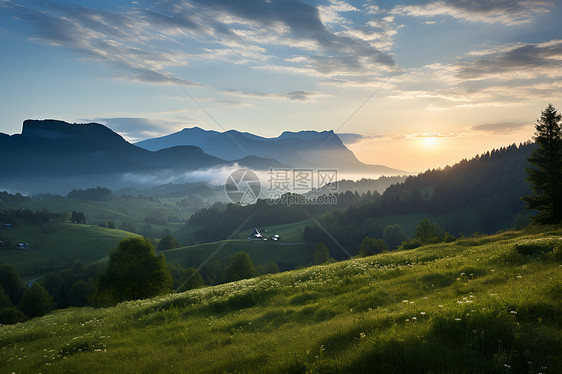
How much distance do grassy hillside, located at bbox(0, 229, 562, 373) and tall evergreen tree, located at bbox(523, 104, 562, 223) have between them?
24218 millimetres

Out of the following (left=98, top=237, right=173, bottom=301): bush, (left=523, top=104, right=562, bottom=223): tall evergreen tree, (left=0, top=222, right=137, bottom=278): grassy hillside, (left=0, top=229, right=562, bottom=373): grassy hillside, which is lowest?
(left=0, top=222, right=137, bottom=278): grassy hillside

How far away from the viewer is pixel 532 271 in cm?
1338

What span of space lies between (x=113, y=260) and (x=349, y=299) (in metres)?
42.1

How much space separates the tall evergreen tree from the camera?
118 ft

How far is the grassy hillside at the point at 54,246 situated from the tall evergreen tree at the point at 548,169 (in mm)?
171167

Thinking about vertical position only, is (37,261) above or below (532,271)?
below

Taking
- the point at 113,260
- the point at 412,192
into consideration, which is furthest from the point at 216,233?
the point at 113,260

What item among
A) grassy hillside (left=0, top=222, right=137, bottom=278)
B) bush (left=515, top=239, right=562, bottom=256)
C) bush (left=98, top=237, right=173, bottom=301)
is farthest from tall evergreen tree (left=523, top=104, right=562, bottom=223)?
grassy hillside (left=0, top=222, right=137, bottom=278)

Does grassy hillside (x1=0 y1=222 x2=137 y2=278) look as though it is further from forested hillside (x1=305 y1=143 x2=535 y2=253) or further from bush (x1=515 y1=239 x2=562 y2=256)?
bush (x1=515 y1=239 x2=562 y2=256)

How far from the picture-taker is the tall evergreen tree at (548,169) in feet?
118

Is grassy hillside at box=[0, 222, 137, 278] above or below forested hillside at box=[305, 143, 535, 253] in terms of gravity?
below

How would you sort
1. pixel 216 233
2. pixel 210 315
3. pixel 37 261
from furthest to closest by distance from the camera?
pixel 216 233
pixel 37 261
pixel 210 315

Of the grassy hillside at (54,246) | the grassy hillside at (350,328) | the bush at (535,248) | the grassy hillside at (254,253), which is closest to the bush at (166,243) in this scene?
the grassy hillside at (254,253)

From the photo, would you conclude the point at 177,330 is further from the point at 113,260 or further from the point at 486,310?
the point at 113,260
